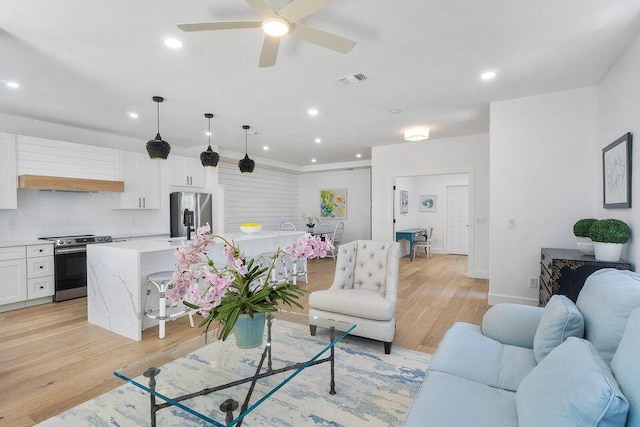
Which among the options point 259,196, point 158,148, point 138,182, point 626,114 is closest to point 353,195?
point 259,196

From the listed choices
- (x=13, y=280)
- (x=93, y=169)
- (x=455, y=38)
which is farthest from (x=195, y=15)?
(x=13, y=280)

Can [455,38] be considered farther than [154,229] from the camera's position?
No

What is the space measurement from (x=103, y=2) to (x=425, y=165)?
533 centimetres

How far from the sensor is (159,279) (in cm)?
325

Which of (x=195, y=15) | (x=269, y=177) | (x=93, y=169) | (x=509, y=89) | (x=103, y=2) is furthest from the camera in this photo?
(x=269, y=177)

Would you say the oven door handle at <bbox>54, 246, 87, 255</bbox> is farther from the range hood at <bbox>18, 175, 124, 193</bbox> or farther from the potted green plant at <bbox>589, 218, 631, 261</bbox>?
the potted green plant at <bbox>589, 218, 631, 261</bbox>

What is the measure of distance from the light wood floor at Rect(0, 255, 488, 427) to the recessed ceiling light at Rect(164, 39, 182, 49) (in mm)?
2666

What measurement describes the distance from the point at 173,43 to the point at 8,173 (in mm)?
3386

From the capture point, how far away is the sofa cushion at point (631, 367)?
0.88 metres

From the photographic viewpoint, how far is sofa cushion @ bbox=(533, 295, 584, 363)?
1502 millimetres

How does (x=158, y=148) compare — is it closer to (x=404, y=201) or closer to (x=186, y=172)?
(x=186, y=172)

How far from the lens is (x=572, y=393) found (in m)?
0.96

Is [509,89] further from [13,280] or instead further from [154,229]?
[13,280]

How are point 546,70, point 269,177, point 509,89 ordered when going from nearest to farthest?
point 546,70 → point 509,89 → point 269,177
